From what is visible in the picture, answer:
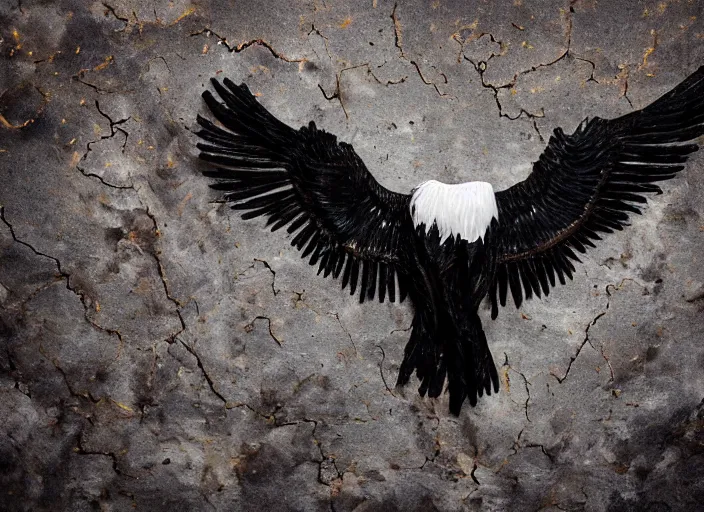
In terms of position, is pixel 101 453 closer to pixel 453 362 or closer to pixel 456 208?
pixel 453 362

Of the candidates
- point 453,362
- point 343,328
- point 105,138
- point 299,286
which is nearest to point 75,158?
point 105,138

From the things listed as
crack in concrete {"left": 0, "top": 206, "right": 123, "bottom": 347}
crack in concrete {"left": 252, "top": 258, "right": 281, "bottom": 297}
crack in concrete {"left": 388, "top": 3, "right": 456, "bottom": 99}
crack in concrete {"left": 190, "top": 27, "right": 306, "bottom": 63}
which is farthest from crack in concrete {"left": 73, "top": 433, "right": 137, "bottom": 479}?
crack in concrete {"left": 388, "top": 3, "right": 456, "bottom": 99}

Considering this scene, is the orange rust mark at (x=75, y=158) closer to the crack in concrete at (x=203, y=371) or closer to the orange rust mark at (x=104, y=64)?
the orange rust mark at (x=104, y=64)

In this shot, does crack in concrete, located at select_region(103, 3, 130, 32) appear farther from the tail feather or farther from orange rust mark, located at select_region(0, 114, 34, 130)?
the tail feather

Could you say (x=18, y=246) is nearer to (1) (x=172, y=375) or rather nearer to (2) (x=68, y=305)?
(2) (x=68, y=305)

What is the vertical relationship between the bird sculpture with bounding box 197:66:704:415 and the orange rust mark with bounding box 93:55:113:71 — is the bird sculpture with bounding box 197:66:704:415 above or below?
below
